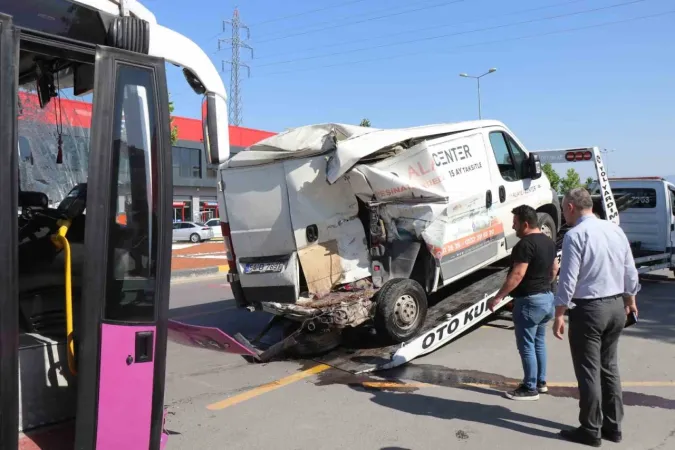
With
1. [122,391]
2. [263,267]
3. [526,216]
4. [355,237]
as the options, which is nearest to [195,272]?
[263,267]

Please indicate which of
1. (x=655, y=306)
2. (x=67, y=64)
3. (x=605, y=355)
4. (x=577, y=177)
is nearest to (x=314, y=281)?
(x=605, y=355)

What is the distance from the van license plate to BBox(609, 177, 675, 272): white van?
8.21 m

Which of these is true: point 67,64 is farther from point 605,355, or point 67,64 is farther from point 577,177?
point 577,177

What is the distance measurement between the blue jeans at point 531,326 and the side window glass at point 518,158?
3.49m

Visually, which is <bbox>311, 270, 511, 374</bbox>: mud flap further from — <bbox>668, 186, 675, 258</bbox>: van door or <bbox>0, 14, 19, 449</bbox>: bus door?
<bbox>668, 186, 675, 258</bbox>: van door

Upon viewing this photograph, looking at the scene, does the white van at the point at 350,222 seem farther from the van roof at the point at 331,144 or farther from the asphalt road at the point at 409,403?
the asphalt road at the point at 409,403

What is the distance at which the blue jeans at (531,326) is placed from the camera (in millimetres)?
4871

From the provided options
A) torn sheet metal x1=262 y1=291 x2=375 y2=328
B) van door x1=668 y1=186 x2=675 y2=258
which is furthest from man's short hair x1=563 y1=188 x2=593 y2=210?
van door x1=668 y1=186 x2=675 y2=258

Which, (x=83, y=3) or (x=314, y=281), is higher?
(x=83, y=3)

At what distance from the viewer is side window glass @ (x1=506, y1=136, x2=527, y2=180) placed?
804 centimetres

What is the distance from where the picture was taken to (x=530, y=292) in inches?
192

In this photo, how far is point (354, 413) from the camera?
189 inches

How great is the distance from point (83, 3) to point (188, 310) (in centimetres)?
780

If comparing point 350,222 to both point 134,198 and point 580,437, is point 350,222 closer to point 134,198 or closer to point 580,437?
point 580,437
